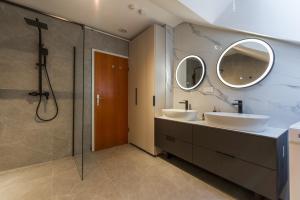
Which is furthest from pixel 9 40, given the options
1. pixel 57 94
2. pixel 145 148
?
pixel 145 148

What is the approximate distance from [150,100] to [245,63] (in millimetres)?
1493

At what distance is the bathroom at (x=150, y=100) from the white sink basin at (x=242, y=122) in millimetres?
11

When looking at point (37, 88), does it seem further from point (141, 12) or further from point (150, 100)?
point (141, 12)

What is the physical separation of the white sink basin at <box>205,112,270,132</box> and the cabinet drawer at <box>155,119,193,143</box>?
0.40 meters

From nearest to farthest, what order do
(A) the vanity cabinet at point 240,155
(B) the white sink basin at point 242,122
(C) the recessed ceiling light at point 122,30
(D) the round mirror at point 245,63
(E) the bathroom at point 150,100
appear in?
(A) the vanity cabinet at point 240,155 < (B) the white sink basin at point 242,122 < (E) the bathroom at point 150,100 < (D) the round mirror at point 245,63 < (C) the recessed ceiling light at point 122,30

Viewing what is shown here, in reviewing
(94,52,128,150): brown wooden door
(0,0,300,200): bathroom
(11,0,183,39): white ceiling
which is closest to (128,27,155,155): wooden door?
(0,0,300,200): bathroom

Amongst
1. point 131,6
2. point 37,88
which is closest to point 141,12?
point 131,6

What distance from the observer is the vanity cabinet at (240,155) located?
4.32ft

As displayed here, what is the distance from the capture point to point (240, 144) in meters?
1.52

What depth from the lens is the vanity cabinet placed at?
132 cm

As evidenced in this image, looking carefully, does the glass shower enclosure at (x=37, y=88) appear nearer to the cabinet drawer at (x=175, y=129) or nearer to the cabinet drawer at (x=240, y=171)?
the cabinet drawer at (x=175, y=129)

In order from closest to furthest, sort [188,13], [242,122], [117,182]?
[242,122] < [117,182] < [188,13]

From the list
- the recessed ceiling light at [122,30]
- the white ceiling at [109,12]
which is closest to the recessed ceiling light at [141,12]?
the white ceiling at [109,12]

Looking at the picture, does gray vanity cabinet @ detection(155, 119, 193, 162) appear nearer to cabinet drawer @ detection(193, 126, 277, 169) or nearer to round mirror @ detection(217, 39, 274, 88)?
cabinet drawer @ detection(193, 126, 277, 169)
